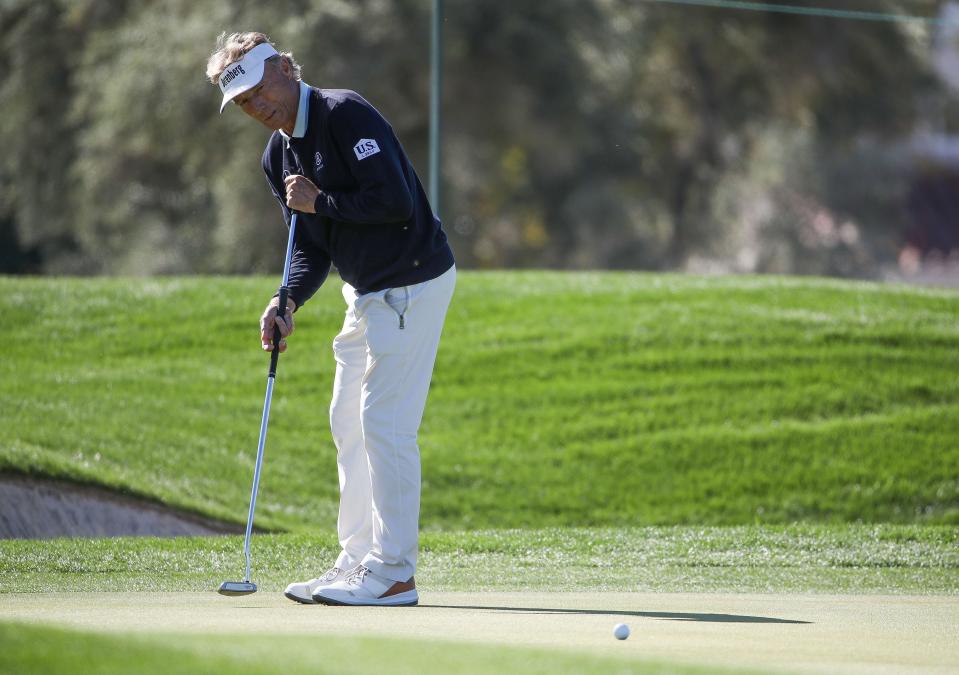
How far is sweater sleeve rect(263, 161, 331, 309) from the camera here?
6234 millimetres

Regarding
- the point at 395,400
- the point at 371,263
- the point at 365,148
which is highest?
the point at 365,148

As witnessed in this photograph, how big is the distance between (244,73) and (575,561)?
3677 mm

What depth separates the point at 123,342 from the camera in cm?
1477

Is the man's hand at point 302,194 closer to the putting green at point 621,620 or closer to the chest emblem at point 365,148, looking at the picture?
the chest emblem at point 365,148

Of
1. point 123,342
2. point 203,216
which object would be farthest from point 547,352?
point 203,216

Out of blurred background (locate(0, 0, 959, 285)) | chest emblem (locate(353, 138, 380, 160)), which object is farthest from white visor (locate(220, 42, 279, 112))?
blurred background (locate(0, 0, 959, 285))

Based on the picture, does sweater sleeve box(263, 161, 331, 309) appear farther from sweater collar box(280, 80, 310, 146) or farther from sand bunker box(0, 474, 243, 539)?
sand bunker box(0, 474, 243, 539)

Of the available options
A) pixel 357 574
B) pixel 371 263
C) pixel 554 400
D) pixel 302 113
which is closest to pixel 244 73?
pixel 302 113

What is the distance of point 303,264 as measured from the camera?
20.7 ft

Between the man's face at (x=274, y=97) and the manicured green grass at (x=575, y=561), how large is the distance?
216cm

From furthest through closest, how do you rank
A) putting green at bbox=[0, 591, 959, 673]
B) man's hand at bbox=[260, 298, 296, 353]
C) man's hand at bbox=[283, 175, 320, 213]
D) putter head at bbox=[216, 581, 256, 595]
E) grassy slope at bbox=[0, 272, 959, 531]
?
grassy slope at bbox=[0, 272, 959, 531]
man's hand at bbox=[260, 298, 296, 353]
putter head at bbox=[216, 581, 256, 595]
man's hand at bbox=[283, 175, 320, 213]
putting green at bbox=[0, 591, 959, 673]

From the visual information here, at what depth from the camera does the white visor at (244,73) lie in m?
5.62

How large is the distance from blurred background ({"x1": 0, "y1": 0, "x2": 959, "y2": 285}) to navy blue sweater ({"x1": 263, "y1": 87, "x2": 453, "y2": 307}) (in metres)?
18.9

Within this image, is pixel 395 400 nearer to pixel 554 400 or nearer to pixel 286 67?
pixel 286 67
